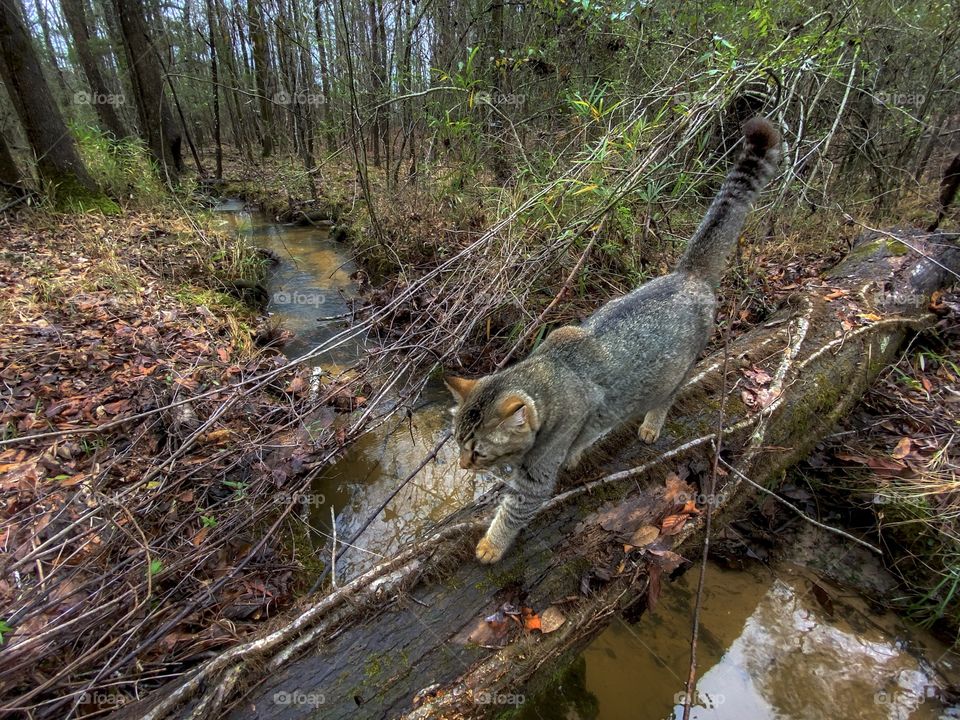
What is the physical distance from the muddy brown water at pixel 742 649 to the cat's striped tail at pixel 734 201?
7.28ft

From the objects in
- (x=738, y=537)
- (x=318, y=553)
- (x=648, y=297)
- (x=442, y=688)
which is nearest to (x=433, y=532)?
(x=442, y=688)

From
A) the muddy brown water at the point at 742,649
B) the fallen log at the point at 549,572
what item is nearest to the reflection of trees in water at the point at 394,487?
the muddy brown water at the point at 742,649

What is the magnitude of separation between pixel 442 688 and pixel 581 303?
12.6 feet

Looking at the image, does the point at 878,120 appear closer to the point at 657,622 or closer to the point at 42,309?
the point at 657,622

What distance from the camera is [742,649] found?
2969 mm

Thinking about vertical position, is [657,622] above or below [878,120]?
below

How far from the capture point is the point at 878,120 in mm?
7332

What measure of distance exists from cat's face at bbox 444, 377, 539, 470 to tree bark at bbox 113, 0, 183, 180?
33.2 ft

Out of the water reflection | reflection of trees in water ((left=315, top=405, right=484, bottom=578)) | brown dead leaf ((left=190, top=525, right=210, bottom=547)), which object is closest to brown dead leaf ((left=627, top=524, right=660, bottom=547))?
the water reflection

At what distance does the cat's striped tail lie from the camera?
106 inches

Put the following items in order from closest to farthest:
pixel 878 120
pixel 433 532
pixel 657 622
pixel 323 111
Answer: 1. pixel 433 532
2. pixel 657 622
3. pixel 878 120
4. pixel 323 111

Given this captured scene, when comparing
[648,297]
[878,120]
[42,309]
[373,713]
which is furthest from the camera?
[878,120]

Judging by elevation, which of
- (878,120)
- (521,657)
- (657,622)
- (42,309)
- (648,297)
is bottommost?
(657,622)

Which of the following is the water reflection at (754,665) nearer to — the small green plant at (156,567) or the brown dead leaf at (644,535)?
the brown dead leaf at (644,535)
